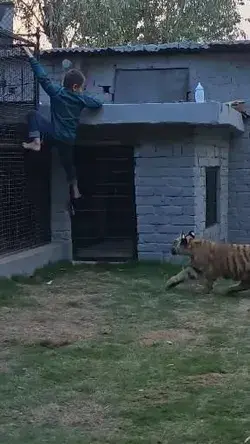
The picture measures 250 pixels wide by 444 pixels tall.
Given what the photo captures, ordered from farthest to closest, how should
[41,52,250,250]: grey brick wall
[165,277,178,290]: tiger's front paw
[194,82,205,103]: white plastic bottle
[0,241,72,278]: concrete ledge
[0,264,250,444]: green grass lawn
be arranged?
[41,52,250,250]: grey brick wall, [194,82,205,103]: white plastic bottle, [0,241,72,278]: concrete ledge, [165,277,178,290]: tiger's front paw, [0,264,250,444]: green grass lawn

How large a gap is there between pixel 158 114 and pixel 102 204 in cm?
175

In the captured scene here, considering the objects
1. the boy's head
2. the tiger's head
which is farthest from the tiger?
the boy's head

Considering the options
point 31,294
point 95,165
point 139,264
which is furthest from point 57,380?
point 95,165

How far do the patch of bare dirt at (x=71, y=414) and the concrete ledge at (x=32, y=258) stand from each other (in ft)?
15.2

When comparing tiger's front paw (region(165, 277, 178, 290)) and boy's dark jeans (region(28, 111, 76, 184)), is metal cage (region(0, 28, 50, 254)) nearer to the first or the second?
boy's dark jeans (region(28, 111, 76, 184))

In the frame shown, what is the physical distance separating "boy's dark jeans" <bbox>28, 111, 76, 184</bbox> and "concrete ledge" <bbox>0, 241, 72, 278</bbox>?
941mm

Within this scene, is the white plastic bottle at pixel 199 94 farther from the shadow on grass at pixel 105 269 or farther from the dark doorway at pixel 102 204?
the shadow on grass at pixel 105 269

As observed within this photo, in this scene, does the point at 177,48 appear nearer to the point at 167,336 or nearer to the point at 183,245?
the point at 183,245

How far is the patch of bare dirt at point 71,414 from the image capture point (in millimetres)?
4862

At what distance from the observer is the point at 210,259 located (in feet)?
31.0

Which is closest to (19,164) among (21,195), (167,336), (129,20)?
(21,195)

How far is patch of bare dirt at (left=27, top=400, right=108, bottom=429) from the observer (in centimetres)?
486

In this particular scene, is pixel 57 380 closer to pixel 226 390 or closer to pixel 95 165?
pixel 226 390

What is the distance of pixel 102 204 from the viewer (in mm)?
11867
